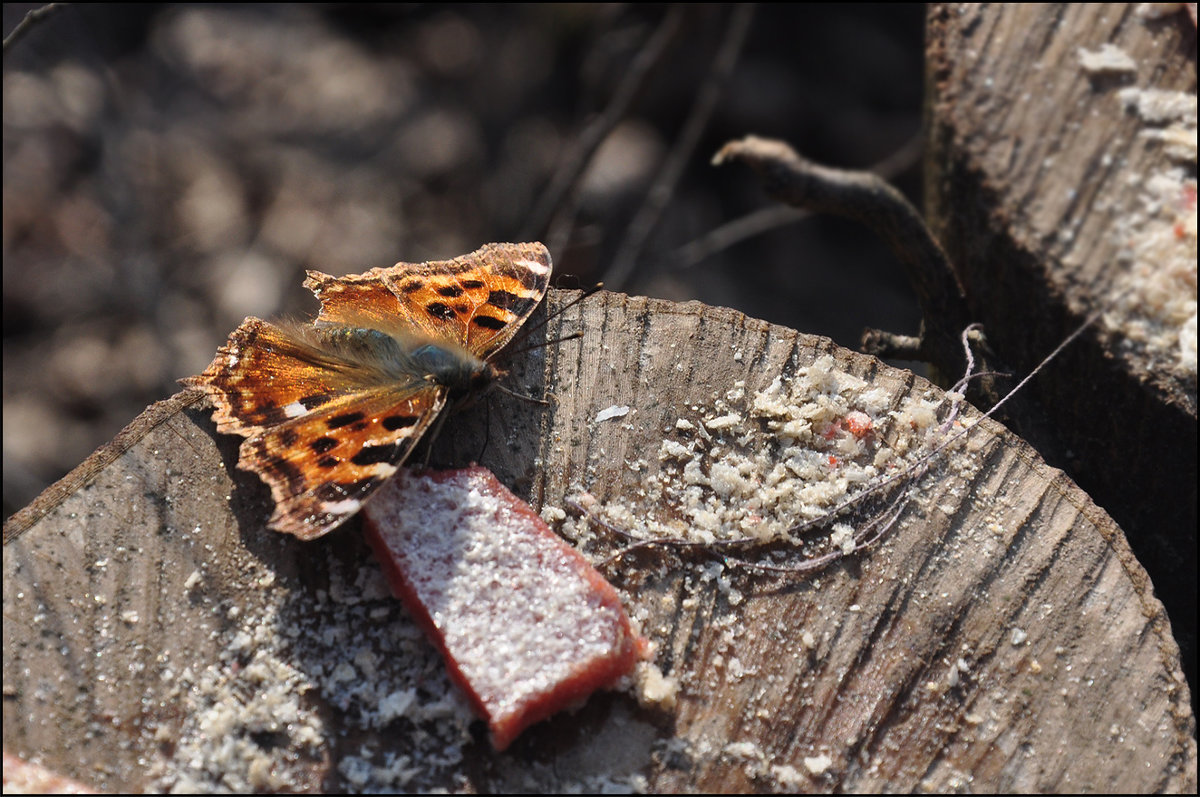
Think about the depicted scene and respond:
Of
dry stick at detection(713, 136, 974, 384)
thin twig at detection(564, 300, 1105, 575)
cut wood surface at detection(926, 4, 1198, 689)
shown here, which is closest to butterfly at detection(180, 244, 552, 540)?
thin twig at detection(564, 300, 1105, 575)

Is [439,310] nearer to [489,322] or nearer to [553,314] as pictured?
[489,322]

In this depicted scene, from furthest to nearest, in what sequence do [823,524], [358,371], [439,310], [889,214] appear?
[889,214] < [439,310] < [358,371] < [823,524]

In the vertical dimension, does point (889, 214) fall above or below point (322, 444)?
above

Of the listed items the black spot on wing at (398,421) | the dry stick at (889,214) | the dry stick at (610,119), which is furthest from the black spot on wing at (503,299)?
the dry stick at (610,119)

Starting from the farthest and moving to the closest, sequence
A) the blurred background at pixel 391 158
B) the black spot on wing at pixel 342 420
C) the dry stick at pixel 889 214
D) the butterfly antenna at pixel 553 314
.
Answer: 1. the blurred background at pixel 391 158
2. the dry stick at pixel 889 214
3. the butterfly antenna at pixel 553 314
4. the black spot on wing at pixel 342 420

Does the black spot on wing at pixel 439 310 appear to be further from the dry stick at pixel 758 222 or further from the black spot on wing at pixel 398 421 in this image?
the dry stick at pixel 758 222

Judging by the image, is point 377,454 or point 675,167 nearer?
point 377,454

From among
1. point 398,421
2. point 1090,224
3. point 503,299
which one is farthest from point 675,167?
point 398,421
